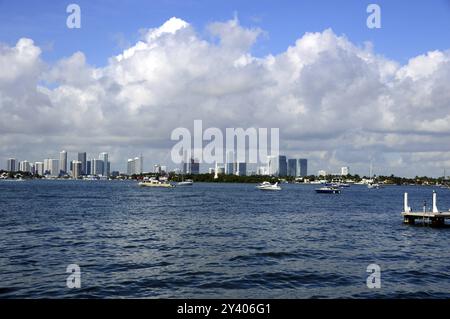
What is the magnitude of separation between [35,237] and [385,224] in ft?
141

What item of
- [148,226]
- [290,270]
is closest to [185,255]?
[290,270]
